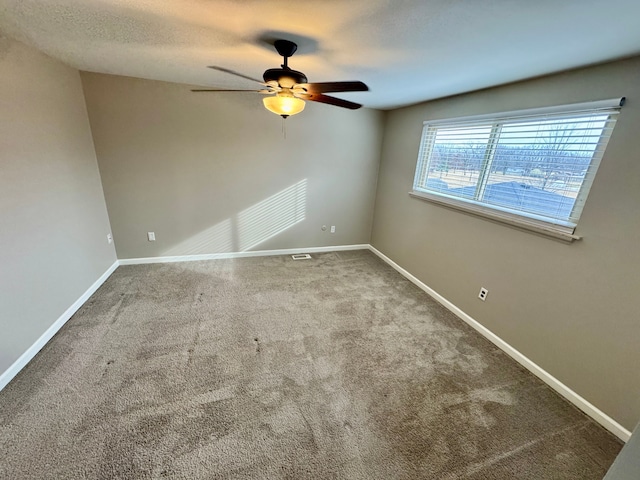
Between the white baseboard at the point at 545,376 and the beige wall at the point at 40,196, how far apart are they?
3612 millimetres

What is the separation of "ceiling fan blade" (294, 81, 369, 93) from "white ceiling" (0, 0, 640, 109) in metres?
0.26

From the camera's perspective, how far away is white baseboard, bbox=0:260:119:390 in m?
1.68

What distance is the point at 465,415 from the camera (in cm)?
162

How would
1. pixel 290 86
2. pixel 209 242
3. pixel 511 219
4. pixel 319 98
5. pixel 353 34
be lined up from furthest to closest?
pixel 209 242 → pixel 511 219 → pixel 319 98 → pixel 290 86 → pixel 353 34

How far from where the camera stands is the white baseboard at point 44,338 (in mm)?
1682

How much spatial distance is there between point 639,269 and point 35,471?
3.33 metres

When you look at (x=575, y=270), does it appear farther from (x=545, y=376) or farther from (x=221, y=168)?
(x=221, y=168)

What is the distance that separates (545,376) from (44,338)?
385cm

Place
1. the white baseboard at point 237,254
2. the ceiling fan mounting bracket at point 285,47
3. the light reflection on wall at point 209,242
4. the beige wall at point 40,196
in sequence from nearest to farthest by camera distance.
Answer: the ceiling fan mounting bracket at point 285,47
the beige wall at point 40,196
the white baseboard at point 237,254
the light reflection on wall at point 209,242

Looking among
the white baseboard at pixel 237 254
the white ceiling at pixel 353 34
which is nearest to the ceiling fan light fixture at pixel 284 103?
the white ceiling at pixel 353 34

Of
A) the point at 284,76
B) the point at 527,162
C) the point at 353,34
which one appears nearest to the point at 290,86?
the point at 284,76

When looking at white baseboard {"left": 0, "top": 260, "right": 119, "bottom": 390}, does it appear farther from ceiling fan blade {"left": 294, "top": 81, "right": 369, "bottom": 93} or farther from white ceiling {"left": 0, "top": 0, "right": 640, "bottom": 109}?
ceiling fan blade {"left": 294, "top": 81, "right": 369, "bottom": 93}

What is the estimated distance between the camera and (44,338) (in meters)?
2.01

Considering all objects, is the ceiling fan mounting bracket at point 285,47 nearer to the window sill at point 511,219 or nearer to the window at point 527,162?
the window at point 527,162
